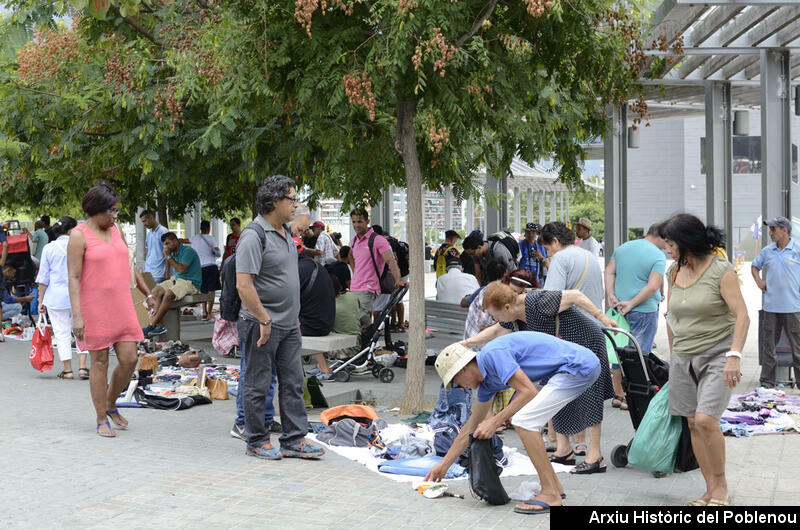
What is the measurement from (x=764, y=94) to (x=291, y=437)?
7.84 m

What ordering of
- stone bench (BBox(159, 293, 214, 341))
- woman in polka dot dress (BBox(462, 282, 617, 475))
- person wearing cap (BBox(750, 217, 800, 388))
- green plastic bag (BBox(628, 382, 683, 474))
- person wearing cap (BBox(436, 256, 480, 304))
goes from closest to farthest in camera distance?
1. green plastic bag (BBox(628, 382, 683, 474))
2. woman in polka dot dress (BBox(462, 282, 617, 475))
3. person wearing cap (BBox(750, 217, 800, 388))
4. person wearing cap (BBox(436, 256, 480, 304))
5. stone bench (BBox(159, 293, 214, 341))

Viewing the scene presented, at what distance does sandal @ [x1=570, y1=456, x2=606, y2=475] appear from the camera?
6.49 m

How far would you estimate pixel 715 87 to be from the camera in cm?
1470

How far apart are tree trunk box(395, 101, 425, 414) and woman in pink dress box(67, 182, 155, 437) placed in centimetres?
261

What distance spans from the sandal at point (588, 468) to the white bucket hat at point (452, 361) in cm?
167

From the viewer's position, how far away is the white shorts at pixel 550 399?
17.9 ft

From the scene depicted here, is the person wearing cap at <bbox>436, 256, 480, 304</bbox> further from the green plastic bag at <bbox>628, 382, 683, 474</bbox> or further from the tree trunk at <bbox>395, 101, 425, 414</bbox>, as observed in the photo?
the green plastic bag at <bbox>628, 382, 683, 474</bbox>

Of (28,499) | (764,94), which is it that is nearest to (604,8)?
(764,94)

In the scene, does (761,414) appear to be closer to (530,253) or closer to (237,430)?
(237,430)

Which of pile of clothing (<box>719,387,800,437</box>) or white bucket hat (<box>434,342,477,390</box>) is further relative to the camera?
pile of clothing (<box>719,387,800,437</box>)

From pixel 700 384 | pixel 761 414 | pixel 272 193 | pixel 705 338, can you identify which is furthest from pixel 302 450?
pixel 761 414

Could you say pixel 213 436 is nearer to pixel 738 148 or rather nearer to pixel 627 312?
pixel 627 312

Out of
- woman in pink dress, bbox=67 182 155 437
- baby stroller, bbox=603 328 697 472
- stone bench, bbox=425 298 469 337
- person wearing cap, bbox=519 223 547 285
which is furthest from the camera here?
person wearing cap, bbox=519 223 547 285

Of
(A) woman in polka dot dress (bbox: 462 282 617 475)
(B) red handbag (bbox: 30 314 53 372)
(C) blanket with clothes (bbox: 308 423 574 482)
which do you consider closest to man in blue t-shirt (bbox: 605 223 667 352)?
(A) woman in polka dot dress (bbox: 462 282 617 475)
